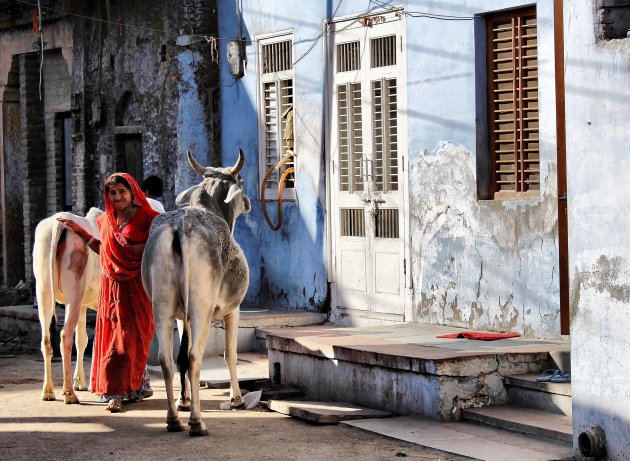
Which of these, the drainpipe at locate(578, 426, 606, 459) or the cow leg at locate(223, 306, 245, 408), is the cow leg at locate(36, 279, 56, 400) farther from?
the drainpipe at locate(578, 426, 606, 459)

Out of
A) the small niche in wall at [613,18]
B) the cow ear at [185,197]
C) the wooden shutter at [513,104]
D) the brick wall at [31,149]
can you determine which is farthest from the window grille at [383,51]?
the brick wall at [31,149]

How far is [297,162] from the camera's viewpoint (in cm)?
1349

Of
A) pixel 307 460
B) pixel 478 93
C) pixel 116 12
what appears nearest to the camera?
pixel 307 460

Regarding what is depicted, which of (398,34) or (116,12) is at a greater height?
(116,12)

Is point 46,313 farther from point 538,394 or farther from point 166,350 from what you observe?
point 538,394

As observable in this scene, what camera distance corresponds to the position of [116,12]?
54.3ft

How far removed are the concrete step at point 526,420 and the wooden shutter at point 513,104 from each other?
7.67 ft

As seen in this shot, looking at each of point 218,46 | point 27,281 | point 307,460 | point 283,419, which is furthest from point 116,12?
point 307,460

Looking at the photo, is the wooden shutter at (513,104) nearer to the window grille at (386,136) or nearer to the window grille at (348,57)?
the window grille at (386,136)

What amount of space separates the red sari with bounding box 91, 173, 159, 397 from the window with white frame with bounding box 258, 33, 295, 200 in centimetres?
389

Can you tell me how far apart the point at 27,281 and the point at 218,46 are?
604 centimetres

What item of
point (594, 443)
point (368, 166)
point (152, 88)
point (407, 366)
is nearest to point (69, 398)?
point (407, 366)

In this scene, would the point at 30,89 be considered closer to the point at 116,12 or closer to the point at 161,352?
the point at 116,12

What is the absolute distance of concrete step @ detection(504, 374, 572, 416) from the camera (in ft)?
27.8
